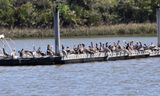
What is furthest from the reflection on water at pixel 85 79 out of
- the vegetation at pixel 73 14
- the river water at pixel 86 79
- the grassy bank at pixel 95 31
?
the vegetation at pixel 73 14

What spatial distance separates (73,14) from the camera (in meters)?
151

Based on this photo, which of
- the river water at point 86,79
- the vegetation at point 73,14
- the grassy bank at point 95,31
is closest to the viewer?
the river water at point 86,79

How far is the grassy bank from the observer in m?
139

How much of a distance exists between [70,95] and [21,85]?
7.33m

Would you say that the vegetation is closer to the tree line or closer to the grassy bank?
the tree line

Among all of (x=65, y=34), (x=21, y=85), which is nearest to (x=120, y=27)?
(x=65, y=34)

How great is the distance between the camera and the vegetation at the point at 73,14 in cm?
14925

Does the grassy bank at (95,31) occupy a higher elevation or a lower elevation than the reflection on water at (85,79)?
lower

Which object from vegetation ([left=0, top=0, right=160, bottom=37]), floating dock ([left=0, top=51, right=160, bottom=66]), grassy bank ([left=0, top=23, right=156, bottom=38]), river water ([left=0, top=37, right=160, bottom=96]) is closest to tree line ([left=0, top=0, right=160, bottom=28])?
vegetation ([left=0, top=0, right=160, bottom=37])

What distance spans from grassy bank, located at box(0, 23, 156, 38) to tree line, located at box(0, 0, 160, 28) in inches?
146

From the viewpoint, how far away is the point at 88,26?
149875mm

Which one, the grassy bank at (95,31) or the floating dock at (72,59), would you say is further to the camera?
the grassy bank at (95,31)

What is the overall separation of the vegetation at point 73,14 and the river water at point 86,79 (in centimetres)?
6837

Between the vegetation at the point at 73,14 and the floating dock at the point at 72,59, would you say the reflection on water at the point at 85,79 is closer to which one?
the floating dock at the point at 72,59
